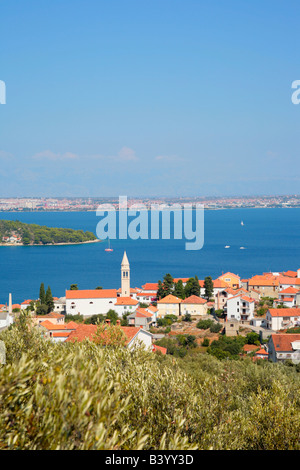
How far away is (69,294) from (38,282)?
14.0 meters

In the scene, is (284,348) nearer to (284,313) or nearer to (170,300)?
(284,313)

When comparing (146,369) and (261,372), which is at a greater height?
(146,369)

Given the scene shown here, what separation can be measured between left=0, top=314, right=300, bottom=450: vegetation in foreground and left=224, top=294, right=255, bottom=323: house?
513 inches

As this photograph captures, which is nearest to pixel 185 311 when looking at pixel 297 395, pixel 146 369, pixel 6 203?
pixel 297 395

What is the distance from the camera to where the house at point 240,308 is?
1947 centimetres

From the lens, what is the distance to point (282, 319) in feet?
58.3

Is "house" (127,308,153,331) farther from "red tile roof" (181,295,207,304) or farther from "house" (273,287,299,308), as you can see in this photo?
"house" (273,287,299,308)

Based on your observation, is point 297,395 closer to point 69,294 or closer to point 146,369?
point 146,369

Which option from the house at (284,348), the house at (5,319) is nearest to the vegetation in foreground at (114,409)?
the house at (284,348)

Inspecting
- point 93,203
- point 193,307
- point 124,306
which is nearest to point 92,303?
point 124,306

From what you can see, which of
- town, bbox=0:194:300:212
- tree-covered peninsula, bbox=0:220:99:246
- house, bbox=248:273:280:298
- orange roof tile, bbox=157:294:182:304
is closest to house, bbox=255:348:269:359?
orange roof tile, bbox=157:294:182:304

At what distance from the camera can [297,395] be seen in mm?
6348

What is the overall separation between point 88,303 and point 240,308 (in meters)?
6.37

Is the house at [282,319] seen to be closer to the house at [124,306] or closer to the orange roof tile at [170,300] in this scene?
the orange roof tile at [170,300]
